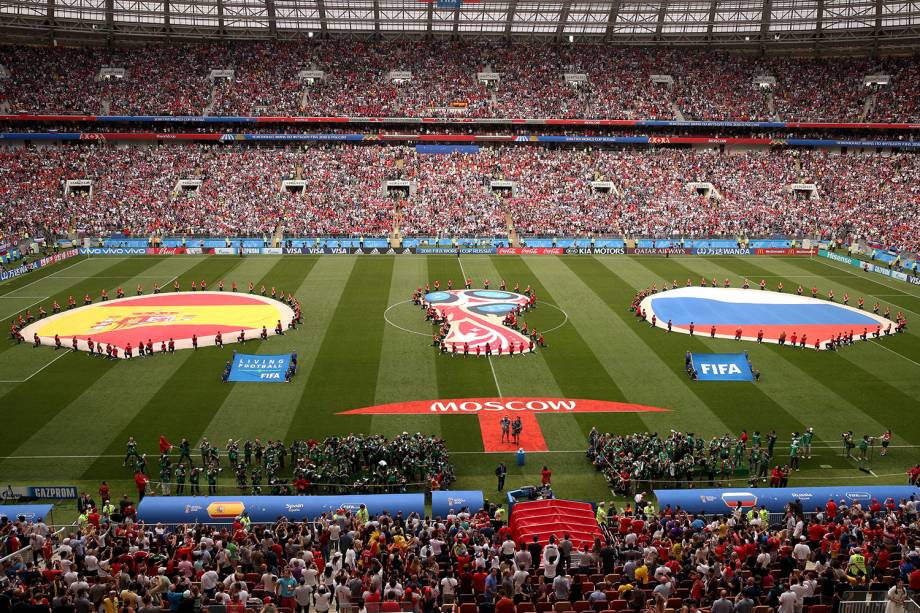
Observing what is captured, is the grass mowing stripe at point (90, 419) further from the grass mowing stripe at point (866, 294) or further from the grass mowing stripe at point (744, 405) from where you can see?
the grass mowing stripe at point (866, 294)

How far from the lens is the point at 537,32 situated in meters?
94.1

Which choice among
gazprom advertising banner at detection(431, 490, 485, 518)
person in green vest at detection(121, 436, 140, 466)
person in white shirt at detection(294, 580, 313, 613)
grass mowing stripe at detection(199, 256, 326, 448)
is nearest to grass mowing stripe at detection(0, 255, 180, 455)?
person in green vest at detection(121, 436, 140, 466)

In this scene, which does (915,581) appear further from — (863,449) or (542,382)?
(542,382)

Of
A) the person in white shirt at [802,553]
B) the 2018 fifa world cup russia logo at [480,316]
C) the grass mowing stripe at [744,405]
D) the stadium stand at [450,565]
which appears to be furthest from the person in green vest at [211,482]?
the grass mowing stripe at [744,405]

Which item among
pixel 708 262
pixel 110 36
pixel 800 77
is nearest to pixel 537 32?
pixel 800 77

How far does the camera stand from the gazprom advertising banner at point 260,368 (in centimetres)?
3709

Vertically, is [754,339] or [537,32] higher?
[537,32]

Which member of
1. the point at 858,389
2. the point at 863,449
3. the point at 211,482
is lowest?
the point at 211,482

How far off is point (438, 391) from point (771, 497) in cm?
1642

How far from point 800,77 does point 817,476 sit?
77074 mm

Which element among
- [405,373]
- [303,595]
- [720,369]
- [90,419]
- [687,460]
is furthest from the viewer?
[405,373]

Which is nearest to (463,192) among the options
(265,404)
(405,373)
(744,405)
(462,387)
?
(405,373)

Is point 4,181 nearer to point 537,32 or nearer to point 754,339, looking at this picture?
point 537,32

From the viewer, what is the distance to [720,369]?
38.2 meters
